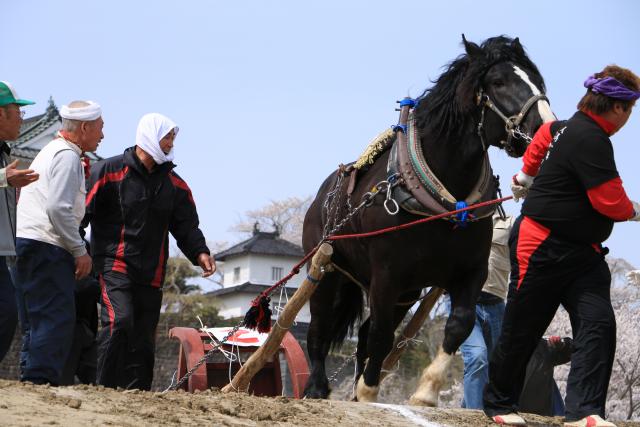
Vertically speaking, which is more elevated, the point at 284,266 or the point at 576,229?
the point at 284,266

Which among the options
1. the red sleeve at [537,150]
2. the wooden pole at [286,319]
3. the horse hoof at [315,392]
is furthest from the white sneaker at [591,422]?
the horse hoof at [315,392]

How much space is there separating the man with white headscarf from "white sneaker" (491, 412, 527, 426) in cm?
269

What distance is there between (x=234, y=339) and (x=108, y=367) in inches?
96.3

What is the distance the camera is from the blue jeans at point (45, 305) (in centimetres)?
642

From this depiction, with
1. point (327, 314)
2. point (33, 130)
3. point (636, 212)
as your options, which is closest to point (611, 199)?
point (636, 212)

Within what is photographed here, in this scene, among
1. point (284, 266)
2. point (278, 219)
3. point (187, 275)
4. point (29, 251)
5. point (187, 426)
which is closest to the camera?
point (187, 426)

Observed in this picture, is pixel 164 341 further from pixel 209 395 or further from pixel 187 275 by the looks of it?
pixel 209 395

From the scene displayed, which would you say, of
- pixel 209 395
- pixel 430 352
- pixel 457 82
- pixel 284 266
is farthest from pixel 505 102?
pixel 284 266

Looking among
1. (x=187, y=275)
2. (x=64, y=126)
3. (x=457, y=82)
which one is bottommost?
(x=64, y=126)

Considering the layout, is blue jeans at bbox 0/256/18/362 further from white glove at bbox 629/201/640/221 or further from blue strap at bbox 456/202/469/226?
white glove at bbox 629/201/640/221

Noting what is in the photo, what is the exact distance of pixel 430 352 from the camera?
37750 millimetres

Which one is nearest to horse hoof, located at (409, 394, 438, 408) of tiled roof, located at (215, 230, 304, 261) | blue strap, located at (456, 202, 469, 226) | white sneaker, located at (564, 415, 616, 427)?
blue strap, located at (456, 202, 469, 226)

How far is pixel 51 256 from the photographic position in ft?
21.3

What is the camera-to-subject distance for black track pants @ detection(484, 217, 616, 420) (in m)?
5.76
